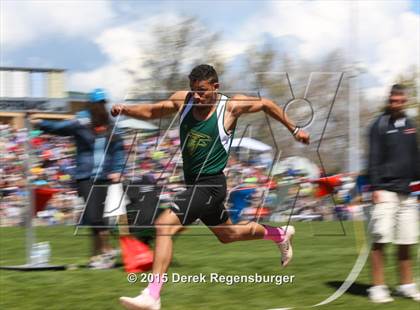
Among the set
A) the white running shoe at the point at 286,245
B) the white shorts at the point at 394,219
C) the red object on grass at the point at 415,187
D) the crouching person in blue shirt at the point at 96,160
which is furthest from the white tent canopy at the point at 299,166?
the crouching person in blue shirt at the point at 96,160

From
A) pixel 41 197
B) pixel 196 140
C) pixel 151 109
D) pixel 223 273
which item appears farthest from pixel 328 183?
pixel 41 197

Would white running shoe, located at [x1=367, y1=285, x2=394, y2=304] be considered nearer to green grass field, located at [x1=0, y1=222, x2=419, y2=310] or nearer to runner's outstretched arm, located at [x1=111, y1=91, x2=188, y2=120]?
green grass field, located at [x1=0, y1=222, x2=419, y2=310]

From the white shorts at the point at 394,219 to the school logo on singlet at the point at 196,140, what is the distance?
Answer: 5.03ft

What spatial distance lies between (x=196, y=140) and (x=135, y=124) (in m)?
0.97

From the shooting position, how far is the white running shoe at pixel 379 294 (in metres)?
5.28

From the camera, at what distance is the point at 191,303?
16.8 feet

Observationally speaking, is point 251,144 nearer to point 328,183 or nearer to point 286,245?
point 328,183

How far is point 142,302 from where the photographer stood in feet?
15.0

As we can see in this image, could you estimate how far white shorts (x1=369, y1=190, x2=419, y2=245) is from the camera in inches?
212

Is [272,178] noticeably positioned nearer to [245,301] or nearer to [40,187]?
[245,301]

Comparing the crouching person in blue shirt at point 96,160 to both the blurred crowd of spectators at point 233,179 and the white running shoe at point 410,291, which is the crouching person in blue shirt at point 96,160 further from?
the white running shoe at point 410,291

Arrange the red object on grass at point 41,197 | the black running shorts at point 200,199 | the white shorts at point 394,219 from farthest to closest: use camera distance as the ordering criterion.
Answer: the red object on grass at point 41,197 → the white shorts at point 394,219 → the black running shorts at point 200,199

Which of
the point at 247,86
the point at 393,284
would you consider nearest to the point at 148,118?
the point at 247,86

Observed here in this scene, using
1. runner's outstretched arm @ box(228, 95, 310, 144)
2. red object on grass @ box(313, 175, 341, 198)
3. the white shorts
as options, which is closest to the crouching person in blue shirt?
runner's outstretched arm @ box(228, 95, 310, 144)
